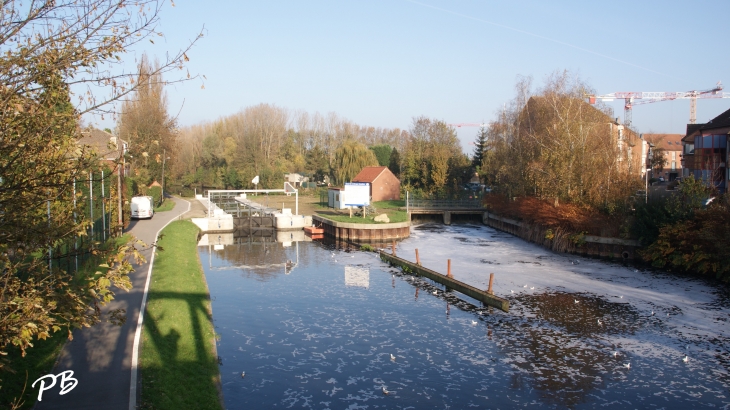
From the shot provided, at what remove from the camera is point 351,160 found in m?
69.5

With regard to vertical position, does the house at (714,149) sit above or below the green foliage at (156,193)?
above

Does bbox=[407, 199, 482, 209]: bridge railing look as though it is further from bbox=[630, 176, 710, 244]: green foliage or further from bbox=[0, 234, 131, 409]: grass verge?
bbox=[0, 234, 131, 409]: grass verge

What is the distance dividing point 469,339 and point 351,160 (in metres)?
54.3

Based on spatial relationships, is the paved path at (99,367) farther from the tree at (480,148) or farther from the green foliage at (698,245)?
the tree at (480,148)

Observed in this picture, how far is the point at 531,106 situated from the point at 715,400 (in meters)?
36.7

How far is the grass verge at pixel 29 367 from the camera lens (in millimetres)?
8758

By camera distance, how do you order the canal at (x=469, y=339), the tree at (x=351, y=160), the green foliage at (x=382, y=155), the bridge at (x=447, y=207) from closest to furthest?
the canal at (x=469, y=339) < the bridge at (x=447, y=207) < the tree at (x=351, y=160) < the green foliage at (x=382, y=155)

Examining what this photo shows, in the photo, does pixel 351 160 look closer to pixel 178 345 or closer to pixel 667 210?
pixel 667 210

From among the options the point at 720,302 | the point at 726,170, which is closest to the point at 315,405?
the point at 720,302

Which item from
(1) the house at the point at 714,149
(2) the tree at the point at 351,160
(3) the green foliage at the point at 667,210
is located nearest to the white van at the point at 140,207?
(3) the green foliage at the point at 667,210

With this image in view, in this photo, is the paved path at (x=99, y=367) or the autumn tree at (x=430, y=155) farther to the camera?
the autumn tree at (x=430, y=155)

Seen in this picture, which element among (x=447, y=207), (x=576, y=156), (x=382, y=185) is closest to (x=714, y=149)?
(x=576, y=156)

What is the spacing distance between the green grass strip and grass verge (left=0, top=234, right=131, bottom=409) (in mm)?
1586

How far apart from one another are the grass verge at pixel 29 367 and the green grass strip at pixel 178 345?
5.20 ft
